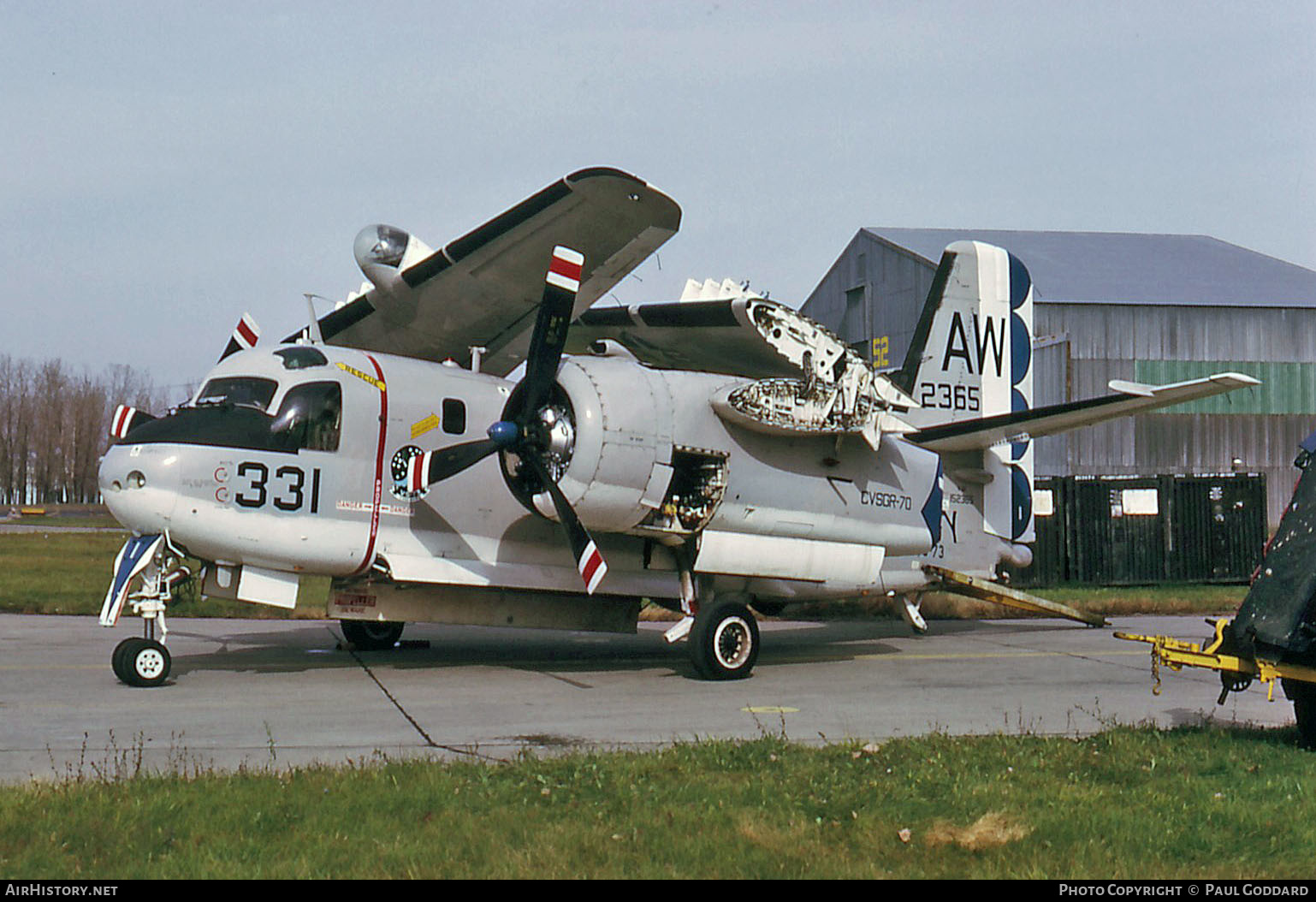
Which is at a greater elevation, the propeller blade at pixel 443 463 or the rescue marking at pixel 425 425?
the rescue marking at pixel 425 425

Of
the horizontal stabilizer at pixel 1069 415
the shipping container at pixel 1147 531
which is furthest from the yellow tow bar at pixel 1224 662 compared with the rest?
the shipping container at pixel 1147 531

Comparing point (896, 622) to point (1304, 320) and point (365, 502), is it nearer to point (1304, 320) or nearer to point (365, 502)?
point (365, 502)

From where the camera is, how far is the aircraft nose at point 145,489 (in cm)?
1117

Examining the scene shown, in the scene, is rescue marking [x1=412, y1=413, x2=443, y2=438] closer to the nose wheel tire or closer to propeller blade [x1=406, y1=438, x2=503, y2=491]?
Answer: propeller blade [x1=406, y1=438, x2=503, y2=491]

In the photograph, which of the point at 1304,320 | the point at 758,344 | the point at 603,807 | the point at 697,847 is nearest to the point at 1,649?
the point at 758,344

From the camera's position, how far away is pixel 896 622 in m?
19.9

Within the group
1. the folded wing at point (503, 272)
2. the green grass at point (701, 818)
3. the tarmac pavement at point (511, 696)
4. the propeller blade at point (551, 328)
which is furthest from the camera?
the folded wing at point (503, 272)

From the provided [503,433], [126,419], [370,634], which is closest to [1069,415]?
[503,433]

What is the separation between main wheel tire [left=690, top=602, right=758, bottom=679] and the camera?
41.1 feet

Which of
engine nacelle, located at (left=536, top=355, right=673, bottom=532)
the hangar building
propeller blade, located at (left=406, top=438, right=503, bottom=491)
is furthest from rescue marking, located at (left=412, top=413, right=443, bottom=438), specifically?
the hangar building

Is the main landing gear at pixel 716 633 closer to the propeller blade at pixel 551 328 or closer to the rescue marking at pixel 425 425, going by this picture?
the propeller blade at pixel 551 328

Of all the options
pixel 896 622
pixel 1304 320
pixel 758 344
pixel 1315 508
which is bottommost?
pixel 896 622

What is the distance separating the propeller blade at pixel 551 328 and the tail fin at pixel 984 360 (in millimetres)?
6581
